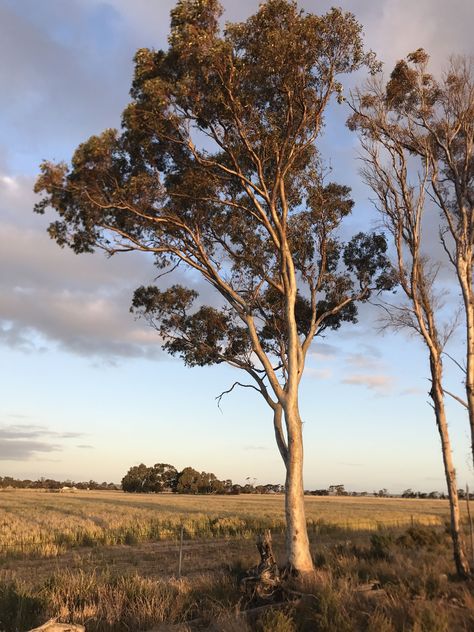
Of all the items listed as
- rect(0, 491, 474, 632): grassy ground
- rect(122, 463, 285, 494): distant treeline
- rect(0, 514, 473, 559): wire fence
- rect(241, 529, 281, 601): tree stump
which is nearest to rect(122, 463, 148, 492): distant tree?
rect(122, 463, 285, 494): distant treeline

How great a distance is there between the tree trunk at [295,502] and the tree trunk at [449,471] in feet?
10.7

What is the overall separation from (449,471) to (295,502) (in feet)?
12.6

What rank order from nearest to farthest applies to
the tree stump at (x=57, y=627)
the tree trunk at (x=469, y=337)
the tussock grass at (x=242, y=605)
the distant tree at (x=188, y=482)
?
the tree stump at (x=57, y=627) < the tussock grass at (x=242, y=605) < the tree trunk at (x=469, y=337) < the distant tree at (x=188, y=482)

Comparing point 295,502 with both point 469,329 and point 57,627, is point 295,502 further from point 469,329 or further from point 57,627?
point 57,627

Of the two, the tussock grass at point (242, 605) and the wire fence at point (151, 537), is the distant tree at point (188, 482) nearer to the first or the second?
the wire fence at point (151, 537)

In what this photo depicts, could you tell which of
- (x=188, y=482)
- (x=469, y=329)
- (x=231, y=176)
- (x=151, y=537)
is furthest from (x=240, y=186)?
(x=188, y=482)

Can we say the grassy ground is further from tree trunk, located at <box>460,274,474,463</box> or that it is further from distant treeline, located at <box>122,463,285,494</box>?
distant treeline, located at <box>122,463,285,494</box>

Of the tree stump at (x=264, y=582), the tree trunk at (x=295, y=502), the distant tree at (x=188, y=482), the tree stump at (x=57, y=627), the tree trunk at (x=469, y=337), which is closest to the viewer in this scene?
the tree stump at (x=57, y=627)

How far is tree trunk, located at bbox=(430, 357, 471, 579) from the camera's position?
1304 centimetres

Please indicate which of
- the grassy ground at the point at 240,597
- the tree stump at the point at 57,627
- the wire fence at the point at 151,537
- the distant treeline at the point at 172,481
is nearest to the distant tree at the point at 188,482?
the distant treeline at the point at 172,481

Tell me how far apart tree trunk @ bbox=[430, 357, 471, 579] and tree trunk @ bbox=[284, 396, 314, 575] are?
328 cm

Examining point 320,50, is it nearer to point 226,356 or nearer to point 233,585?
point 226,356

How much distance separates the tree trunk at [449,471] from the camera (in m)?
13.0

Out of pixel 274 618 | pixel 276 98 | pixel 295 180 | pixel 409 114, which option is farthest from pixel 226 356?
pixel 274 618
